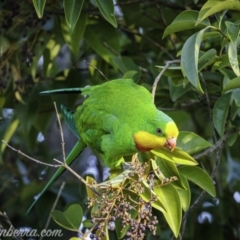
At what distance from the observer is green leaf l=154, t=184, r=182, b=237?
74.9 inches

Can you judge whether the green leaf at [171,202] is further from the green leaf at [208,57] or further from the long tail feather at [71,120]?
the long tail feather at [71,120]

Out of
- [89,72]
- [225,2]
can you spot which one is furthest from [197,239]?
[225,2]

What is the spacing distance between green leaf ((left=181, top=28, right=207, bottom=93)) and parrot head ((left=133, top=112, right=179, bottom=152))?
0.17 m

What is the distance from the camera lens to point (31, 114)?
9.32ft

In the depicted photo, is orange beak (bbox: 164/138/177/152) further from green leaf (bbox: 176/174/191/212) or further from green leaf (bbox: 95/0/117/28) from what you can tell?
green leaf (bbox: 95/0/117/28)

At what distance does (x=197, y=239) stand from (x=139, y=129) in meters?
1.38

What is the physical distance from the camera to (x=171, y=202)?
6.31ft

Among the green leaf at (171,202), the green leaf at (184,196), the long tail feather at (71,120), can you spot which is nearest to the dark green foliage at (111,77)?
the green leaf at (184,196)

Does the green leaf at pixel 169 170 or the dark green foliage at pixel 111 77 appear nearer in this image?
the green leaf at pixel 169 170

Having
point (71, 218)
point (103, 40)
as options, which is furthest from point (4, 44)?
point (71, 218)

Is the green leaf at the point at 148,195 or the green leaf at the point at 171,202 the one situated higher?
the green leaf at the point at 148,195

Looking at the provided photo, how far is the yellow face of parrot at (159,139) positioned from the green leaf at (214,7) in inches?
12.6

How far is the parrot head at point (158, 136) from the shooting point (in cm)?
196

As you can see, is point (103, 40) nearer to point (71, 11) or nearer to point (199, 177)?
point (71, 11)
